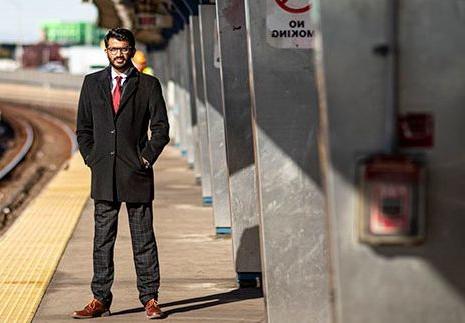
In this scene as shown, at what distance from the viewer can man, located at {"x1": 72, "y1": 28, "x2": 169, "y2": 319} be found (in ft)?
29.7

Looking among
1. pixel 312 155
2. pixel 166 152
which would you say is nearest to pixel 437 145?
pixel 312 155

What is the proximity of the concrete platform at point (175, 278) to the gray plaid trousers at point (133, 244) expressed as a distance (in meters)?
0.20

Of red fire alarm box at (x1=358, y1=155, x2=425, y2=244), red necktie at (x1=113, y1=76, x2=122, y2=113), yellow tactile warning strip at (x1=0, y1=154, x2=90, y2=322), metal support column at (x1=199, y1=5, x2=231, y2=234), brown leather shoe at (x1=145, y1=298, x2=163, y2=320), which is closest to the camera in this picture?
red fire alarm box at (x1=358, y1=155, x2=425, y2=244)

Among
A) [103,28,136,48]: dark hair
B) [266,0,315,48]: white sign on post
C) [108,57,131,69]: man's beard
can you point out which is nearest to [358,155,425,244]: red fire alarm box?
[266,0,315,48]: white sign on post

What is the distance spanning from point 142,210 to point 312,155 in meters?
1.78

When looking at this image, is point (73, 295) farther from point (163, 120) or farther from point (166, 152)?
point (166, 152)

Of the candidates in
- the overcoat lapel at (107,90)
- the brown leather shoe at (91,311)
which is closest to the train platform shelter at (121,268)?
the brown leather shoe at (91,311)

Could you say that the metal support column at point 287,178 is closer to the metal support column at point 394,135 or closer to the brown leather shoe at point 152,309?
the brown leather shoe at point 152,309

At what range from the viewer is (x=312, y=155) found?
25.3 feet

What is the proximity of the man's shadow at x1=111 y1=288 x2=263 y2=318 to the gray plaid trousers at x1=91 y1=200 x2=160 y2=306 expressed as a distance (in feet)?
0.94

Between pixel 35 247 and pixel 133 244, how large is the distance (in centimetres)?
475

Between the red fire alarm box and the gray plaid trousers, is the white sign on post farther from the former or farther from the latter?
the red fire alarm box

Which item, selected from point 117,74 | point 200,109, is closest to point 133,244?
point 117,74

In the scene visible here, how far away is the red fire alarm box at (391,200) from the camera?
15.3 ft
